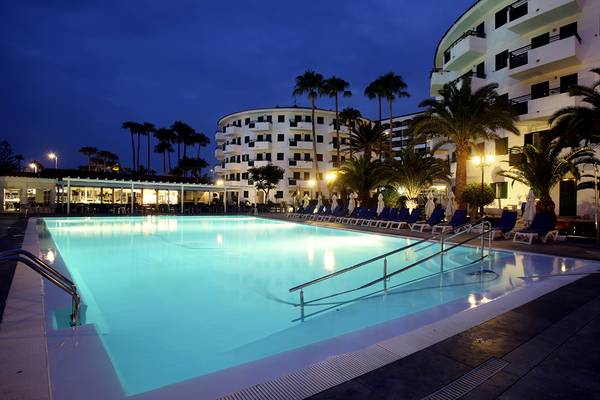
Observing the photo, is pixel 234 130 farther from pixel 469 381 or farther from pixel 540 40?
pixel 469 381

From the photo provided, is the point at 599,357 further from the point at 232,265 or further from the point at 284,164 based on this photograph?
the point at 284,164

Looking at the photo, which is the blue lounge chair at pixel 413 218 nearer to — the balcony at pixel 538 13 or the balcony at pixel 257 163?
the balcony at pixel 538 13

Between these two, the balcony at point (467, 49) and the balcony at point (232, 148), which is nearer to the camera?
the balcony at point (467, 49)

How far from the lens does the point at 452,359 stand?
125 inches

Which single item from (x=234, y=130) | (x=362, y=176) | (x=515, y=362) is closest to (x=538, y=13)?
(x=362, y=176)

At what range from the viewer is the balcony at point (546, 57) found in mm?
19250

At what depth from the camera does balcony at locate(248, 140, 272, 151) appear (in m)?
49.3

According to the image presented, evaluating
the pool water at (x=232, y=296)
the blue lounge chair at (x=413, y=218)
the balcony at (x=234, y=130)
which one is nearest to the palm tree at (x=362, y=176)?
the blue lounge chair at (x=413, y=218)

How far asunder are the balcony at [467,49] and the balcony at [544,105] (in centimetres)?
560

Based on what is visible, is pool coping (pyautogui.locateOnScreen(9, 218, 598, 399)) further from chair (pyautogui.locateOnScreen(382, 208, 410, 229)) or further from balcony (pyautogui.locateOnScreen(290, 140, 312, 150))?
balcony (pyautogui.locateOnScreen(290, 140, 312, 150))

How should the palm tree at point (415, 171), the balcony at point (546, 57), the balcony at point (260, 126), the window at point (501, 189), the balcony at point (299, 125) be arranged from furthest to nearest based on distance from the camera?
the balcony at point (299, 125) < the balcony at point (260, 126) < the window at point (501, 189) < the palm tree at point (415, 171) < the balcony at point (546, 57)

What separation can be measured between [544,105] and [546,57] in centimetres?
257

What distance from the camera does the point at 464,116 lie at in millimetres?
18562

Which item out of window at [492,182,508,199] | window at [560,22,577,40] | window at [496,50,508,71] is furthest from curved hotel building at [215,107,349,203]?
window at [560,22,577,40]
